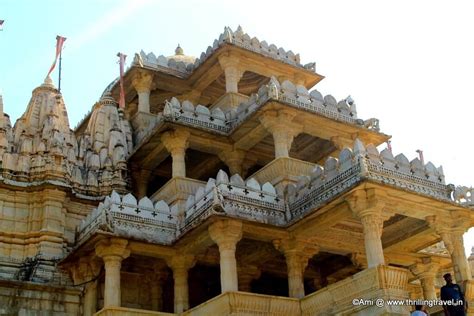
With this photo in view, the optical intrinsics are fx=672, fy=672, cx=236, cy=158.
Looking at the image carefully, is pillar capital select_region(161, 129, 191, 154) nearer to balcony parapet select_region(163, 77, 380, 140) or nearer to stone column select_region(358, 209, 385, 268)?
balcony parapet select_region(163, 77, 380, 140)

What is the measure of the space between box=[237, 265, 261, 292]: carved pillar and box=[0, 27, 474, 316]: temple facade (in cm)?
10

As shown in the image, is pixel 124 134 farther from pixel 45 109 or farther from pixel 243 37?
pixel 243 37

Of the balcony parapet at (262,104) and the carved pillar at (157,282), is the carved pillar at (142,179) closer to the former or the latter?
the balcony parapet at (262,104)

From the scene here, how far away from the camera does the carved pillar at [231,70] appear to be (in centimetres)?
3044

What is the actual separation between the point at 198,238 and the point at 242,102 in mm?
9076

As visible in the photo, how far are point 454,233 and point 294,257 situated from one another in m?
5.25

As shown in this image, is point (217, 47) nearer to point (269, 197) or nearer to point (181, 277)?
point (269, 197)

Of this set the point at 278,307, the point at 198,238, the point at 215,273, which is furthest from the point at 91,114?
the point at 278,307

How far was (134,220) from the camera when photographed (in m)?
23.1

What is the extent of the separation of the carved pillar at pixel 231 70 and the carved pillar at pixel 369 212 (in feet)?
38.3

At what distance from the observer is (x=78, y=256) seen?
77.7 ft

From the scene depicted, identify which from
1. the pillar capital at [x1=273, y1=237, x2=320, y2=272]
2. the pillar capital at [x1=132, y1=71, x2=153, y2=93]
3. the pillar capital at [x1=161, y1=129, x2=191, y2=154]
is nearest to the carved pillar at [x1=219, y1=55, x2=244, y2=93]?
the pillar capital at [x1=132, y1=71, x2=153, y2=93]

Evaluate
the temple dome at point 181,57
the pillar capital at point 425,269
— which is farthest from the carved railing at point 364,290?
the temple dome at point 181,57

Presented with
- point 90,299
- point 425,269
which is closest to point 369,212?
point 425,269
